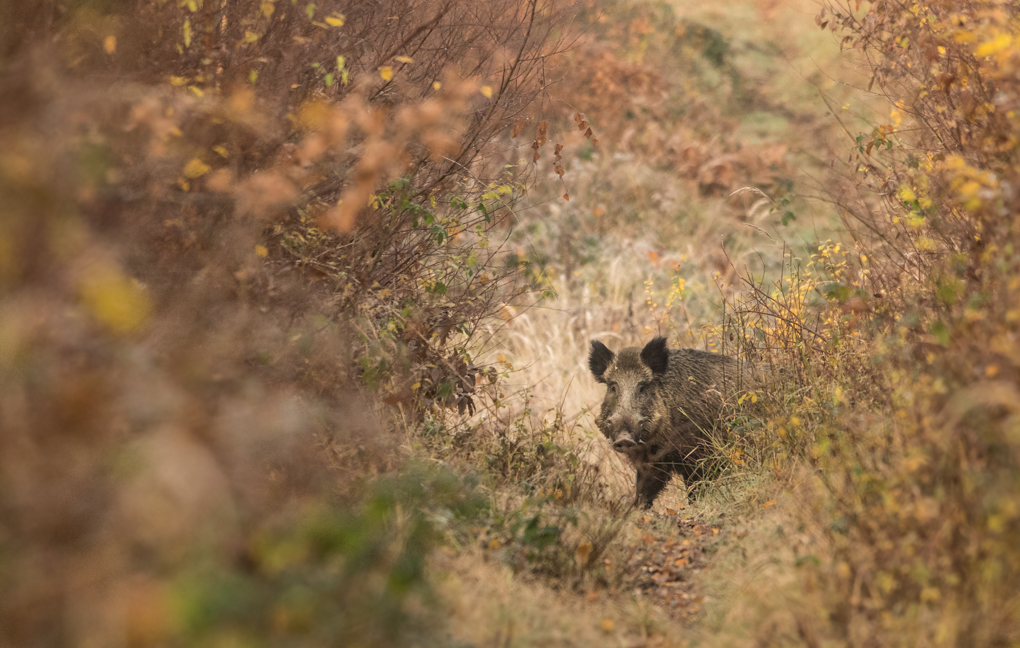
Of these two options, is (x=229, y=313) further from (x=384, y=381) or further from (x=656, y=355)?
(x=656, y=355)

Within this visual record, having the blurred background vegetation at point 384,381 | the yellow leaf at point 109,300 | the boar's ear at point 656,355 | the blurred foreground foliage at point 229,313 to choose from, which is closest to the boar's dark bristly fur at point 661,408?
the boar's ear at point 656,355

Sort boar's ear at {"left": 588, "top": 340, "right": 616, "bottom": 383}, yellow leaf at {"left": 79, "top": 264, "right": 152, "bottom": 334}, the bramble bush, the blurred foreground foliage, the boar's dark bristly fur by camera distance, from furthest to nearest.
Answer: boar's ear at {"left": 588, "top": 340, "right": 616, "bottom": 383}, the boar's dark bristly fur, the bramble bush, the blurred foreground foliage, yellow leaf at {"left": 79, "top": 264, "right": 152, "bottom": 334}

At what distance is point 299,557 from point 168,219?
176cm

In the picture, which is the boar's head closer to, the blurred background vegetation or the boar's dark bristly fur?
the boar's dark bristly fur

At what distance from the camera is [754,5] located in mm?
20453

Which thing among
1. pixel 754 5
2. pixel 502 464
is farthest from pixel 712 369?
pixel 754 5

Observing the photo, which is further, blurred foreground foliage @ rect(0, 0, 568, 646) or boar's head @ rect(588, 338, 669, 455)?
boar's head @ rect(588, 338, 669, 455)

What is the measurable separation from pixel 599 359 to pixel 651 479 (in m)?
1.08

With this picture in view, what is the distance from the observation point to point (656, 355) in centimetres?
698

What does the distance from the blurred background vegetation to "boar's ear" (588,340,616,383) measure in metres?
0.80

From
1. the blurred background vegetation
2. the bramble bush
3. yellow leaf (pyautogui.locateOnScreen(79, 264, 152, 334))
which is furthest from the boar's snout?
yellow leaf (pyautogui.locateOnScreen(79, 264, 152, 334))

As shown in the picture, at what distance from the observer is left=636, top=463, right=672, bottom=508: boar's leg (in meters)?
6.84

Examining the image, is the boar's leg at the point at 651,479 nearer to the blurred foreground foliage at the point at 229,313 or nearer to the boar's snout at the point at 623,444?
the boar's snout at the point at 623,444

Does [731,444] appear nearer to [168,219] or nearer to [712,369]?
[712,369]
